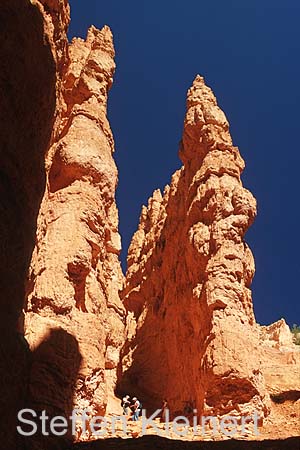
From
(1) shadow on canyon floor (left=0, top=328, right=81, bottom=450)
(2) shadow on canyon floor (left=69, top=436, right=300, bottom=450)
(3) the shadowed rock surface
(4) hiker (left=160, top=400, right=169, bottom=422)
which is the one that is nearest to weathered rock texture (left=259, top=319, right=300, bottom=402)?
(3) the shadowed rock surface

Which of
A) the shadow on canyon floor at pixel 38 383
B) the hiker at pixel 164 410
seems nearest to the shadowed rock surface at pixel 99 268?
the shadow on canyon floor at pixel 38 383

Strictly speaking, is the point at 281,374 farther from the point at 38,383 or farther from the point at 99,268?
the point at 38,383

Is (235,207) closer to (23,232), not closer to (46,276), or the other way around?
(46,276)

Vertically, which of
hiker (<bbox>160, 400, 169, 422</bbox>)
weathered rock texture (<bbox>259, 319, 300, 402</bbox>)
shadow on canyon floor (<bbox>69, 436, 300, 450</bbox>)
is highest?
weathered rock texture (<bbox>259, 319, 300, 402</bbox>)

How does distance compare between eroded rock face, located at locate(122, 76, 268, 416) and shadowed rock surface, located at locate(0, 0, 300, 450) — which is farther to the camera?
eroded rock face, located at locate(122, 76, 268, 416)

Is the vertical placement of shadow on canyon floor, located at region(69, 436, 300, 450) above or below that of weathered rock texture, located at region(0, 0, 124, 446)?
below

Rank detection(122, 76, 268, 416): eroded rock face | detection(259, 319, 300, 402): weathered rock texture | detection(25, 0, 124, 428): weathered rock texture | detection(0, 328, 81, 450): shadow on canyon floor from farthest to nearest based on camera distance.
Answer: detection(259, 319, 300, 402): weathered rock texture < detection(122, 76, 268, 416): eroded rock face < detection(25, 0, 124, 428): weathered rock texture < detection(0, 328, 81, 450): shadow on canyon floor

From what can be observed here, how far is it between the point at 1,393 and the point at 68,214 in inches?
358

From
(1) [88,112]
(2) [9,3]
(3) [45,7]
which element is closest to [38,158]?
(2) [9,3]

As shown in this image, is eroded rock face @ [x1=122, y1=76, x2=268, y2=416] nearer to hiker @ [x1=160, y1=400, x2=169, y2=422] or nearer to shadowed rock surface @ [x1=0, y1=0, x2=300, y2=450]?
shadowed rock surface @ [x1=0, y1=0, x2=300, y2=450]

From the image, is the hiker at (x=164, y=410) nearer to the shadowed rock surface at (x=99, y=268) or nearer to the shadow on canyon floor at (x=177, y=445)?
the shadowed rock surface at (x=99, y=268)

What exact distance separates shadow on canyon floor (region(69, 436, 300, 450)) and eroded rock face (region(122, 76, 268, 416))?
687 centimetres

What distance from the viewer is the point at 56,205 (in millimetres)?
16328

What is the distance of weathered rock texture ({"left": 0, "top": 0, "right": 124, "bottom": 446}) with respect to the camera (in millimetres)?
8039
